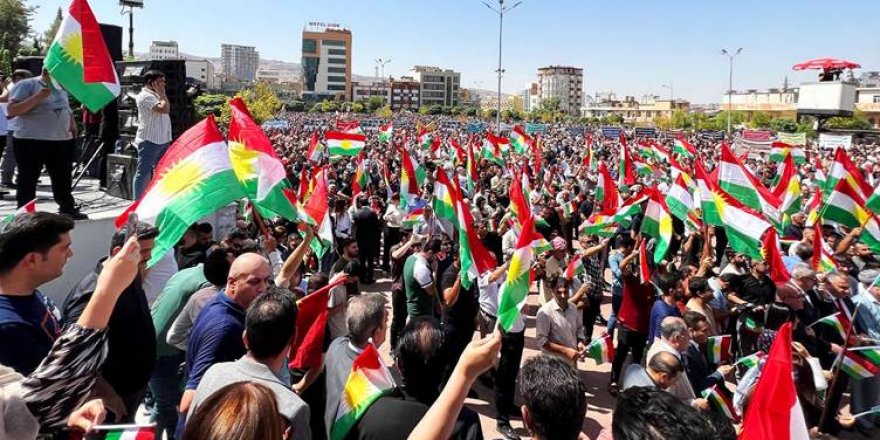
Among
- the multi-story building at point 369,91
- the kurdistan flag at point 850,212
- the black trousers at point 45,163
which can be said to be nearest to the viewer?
the black trousers at point 45,163

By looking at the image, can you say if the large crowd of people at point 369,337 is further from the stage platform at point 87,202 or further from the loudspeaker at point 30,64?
the loudspeaker at point 30,64

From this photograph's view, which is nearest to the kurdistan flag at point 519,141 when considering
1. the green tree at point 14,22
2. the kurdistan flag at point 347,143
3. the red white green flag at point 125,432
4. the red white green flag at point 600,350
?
the kurdistan flag at point 347,143

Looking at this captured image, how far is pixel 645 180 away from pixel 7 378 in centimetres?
1654

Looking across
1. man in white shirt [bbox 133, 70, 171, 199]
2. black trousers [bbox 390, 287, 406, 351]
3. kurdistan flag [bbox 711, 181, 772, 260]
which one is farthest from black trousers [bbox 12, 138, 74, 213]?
kurdistan flag [bbox 711, 181, 772, 260]

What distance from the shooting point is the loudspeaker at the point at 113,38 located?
35.4ft

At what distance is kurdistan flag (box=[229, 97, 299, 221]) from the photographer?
392 centimetres

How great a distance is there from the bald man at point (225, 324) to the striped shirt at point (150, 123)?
3.88 metres

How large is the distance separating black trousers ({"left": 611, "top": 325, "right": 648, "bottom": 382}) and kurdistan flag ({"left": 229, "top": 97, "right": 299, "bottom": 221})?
3.51 meters

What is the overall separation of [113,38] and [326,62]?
13344 centimetres

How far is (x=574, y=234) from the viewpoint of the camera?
14.4m

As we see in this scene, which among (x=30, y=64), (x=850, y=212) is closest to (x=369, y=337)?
(x=850, y=212)

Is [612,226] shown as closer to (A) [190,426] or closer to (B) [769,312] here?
(B) [769,312]

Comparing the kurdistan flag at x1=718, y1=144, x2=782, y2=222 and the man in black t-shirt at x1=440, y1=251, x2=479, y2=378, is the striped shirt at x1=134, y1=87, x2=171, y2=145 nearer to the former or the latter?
the man in black t-shirt at x1=440, y1=251, x2=479, y2=378

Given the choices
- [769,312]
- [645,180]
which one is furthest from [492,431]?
[645,180]
